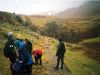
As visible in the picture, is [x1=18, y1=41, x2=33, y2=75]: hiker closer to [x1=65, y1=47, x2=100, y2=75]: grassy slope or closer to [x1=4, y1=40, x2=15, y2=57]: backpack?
[x1=4, y1=40, x2=15, y2=57]: backpack

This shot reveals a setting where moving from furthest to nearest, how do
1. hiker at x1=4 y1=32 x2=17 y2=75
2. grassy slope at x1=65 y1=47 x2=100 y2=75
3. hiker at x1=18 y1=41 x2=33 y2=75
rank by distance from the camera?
grassy slope at x1=65 y1=47 x2=100 y2=75 < hiker at x1=4 y1=32 x2=17 y2=75 < hiker at x1=18 y1=41 x2=33 y2=75

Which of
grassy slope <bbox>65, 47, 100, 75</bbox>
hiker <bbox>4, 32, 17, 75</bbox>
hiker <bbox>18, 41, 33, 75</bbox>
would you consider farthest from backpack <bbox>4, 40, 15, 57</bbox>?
grassy slope <bbox>65, 47, 100, 75</bbox>

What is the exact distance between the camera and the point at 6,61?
17.0m

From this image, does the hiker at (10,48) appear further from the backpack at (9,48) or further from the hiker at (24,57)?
the hiker at (24,57)

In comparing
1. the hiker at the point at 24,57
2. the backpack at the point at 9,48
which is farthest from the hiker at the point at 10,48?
the hiker at the point at 24,57

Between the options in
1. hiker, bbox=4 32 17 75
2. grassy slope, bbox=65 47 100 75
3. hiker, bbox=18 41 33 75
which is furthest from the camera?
grassy slope, bbox=65 47 100 75

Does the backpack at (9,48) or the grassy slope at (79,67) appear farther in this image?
the grassy slope at (79,67)

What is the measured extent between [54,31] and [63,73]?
3502 inches

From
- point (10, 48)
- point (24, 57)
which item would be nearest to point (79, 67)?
point (10, 48)

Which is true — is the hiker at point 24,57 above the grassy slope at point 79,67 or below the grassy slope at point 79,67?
above

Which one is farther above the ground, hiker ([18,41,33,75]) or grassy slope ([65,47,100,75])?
hiker ([18,41,33,75])

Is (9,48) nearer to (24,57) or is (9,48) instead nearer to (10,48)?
(10,48)

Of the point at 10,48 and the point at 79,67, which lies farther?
the point at 79,67

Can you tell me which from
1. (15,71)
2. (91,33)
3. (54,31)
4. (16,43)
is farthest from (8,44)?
(91,33)
